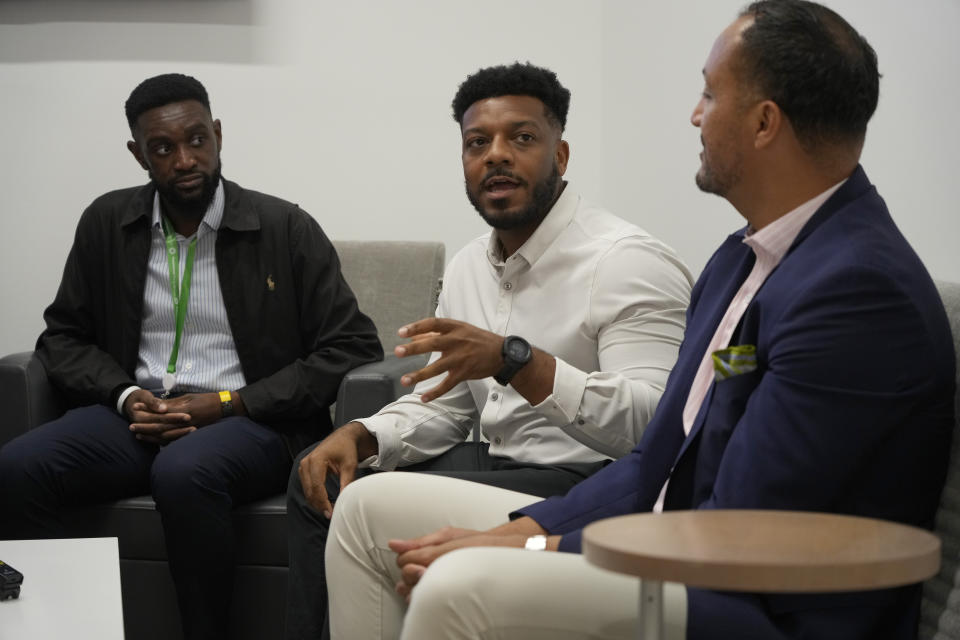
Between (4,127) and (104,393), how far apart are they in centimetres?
132

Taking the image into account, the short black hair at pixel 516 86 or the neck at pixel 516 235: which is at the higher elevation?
the short black hair at pixel 516 86

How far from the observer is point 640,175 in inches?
144

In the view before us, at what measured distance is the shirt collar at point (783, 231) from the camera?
1.48 metres

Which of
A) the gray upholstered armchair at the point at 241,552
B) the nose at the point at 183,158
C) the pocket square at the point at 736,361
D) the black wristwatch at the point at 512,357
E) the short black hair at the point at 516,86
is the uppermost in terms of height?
the short black hair at the point at 516,86

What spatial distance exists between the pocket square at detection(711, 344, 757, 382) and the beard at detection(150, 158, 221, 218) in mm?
1950

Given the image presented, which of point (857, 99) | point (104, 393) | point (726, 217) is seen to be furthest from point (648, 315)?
point (104, 393)

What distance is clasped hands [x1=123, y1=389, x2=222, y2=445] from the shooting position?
2.83 metres

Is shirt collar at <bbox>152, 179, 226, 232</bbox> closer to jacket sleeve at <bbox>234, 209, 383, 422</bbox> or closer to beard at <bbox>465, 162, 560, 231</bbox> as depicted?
jacket sleeve at <bbox>234, 209, 383, 422</bbox>

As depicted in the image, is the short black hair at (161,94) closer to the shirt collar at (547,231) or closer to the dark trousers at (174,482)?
the dark trousers at (174,482)

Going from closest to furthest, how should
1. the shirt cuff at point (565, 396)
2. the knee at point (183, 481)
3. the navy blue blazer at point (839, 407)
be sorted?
the navy blue blazer at point (839, 407) < the shirt cuff at point (565, 396) < the knee at point (183, 481)

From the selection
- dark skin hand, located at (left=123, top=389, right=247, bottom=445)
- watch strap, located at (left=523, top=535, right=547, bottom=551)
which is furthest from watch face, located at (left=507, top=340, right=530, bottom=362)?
dark skin hand, located at (left=123, top=389, right=247, bottom=445)

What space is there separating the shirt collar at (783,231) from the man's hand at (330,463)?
3.08 feet

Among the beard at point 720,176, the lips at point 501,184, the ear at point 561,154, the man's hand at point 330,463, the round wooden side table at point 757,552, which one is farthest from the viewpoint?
the ear at point 561,154

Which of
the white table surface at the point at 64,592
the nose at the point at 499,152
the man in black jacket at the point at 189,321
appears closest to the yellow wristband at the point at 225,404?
the man in black jacket at the point at 189,321
